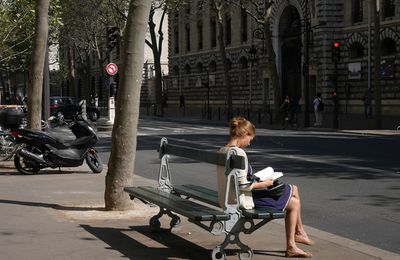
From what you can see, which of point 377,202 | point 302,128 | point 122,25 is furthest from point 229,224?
point 122,25

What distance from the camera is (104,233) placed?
25.4 ft

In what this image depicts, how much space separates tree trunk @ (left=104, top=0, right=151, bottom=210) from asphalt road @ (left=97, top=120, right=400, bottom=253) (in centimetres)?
244

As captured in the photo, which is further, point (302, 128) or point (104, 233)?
point (302, 128)

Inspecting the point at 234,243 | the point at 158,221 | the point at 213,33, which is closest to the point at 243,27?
the point at 213,33

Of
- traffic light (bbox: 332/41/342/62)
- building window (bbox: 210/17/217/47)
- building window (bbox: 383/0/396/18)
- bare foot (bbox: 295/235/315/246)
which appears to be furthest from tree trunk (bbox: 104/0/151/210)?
building window (bbox: 210/17/217/47)

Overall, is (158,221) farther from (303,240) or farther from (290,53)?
(290,53)

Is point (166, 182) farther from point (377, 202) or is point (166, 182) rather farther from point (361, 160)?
point (361, 160)

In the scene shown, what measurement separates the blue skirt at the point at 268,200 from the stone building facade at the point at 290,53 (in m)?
27.9

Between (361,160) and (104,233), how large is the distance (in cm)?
1061

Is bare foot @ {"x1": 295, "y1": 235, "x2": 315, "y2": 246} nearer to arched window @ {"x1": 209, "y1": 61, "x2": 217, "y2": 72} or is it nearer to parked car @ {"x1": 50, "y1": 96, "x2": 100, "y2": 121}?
parked car @ {"x1": 50, "y1": 96, "x2": 100, "y2": 121}

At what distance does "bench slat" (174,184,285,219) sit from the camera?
6.20 meters

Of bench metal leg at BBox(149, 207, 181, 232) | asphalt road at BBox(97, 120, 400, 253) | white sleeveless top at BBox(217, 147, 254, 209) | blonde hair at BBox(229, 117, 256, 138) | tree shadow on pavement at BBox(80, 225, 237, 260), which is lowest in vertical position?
asphalt road at BBox(97, 120, 400, 253)

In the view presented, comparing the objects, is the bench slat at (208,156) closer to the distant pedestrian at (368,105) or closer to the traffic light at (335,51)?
the traffic light at (335,51)

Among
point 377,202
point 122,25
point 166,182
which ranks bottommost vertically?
point 377,202
